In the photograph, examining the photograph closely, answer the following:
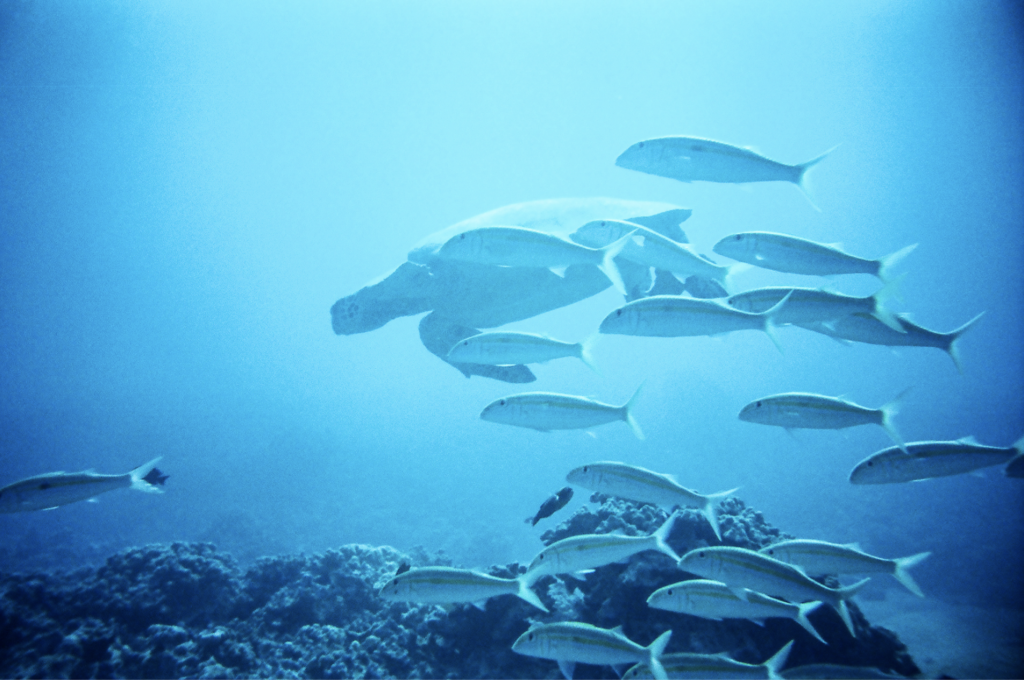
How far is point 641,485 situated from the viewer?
314cm

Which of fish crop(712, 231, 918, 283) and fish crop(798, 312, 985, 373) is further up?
fish crop(712, 231, 918, 283)

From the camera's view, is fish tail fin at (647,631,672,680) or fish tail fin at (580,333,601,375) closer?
fish tail fin at (647,631,672,680)

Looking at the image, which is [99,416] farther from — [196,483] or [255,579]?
[255,579]

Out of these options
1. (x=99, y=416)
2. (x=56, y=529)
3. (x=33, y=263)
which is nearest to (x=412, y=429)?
(x=56, y=529)

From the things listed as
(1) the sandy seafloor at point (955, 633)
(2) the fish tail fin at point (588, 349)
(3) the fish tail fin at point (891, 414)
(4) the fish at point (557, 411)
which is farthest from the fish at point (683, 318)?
(1) the sandy seafloor at point (955, 633)

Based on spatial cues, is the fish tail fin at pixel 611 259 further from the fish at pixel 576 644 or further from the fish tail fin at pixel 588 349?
the fish at pixel 576 644

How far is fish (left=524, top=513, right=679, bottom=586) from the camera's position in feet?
9.59

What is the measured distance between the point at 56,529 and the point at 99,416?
33.9 m

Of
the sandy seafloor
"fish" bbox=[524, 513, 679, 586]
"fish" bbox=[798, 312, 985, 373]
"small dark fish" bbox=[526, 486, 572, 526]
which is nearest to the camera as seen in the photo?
"fish" bbox=[524, 513, 679, 586]

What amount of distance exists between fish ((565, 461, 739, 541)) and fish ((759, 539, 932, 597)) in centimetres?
48

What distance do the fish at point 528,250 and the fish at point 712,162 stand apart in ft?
2.52

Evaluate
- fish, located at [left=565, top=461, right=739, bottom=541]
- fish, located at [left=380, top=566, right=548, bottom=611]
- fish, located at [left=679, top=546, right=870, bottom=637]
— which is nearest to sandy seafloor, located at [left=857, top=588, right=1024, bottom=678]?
fish, located at [left=679, top=546, right=870, bottom=637]

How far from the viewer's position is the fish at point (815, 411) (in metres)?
3.08

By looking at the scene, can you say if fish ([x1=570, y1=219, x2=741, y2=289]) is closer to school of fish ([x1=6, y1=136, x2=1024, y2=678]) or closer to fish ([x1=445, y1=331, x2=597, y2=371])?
school of fish ([x1=6, y1=136, x2=1024, y2=678])
